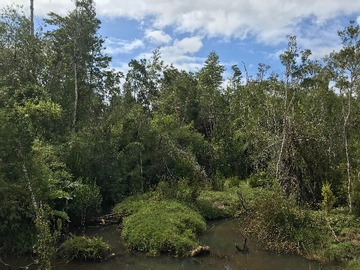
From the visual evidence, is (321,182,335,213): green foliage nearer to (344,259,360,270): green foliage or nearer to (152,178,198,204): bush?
(344,259,360,270): green foliage

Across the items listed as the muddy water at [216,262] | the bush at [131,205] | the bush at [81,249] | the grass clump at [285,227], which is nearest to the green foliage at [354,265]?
the muddy water at [216,262]

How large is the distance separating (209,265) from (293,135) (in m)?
7.72

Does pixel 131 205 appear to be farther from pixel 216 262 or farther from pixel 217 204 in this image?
pixel 216 262

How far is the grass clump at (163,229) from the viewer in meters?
13.6

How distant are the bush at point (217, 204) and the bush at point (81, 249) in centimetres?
690

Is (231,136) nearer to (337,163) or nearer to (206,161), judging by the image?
(206,161)

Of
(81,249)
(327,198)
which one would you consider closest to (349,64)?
(327,198)

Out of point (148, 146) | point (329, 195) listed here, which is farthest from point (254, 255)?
point (148, 146)

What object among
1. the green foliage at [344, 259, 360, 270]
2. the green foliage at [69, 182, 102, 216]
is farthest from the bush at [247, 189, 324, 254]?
the green foliage at [69, 182, 102, 216]

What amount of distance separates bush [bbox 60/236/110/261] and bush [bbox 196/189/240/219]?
22.6 ft

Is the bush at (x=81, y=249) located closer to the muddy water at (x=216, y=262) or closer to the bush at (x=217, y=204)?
the muddy water at (x=216, y=262)

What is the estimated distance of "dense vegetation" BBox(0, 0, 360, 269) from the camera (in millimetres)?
12445

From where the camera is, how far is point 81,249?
12.5m

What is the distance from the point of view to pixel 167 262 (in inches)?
513
